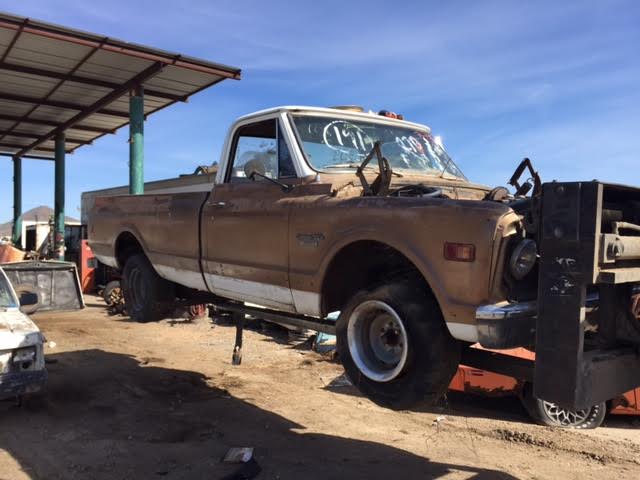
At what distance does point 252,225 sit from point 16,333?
126 inches

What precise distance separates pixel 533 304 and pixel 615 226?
53 centimetres

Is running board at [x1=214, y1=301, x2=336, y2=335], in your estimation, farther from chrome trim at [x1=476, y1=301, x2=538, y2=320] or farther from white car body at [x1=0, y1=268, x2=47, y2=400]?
white car body at [x1=0, y1=268, x2=47, y2=400]

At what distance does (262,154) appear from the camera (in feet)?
14.2

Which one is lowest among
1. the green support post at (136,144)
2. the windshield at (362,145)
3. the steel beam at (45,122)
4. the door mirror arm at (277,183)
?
the door mirror arm at (277,183)

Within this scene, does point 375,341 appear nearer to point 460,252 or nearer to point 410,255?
point 410,255

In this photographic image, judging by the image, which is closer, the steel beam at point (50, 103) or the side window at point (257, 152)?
the side window at point (257, 152)

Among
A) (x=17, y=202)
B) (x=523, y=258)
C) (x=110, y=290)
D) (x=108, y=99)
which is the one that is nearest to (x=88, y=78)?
(x=108, y=99)

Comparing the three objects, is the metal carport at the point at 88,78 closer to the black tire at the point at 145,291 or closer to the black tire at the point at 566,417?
the black tire at the point at 145,291

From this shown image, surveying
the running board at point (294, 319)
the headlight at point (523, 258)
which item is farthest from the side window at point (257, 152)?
the headlight at point (523, 258)

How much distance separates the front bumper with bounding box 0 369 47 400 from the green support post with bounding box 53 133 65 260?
608 inches

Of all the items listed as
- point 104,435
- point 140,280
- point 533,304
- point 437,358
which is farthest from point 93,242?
point 533,304

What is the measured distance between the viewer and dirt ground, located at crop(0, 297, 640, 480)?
4.90 meters

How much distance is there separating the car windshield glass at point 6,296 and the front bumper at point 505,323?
5.77m

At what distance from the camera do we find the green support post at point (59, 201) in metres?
20.1
